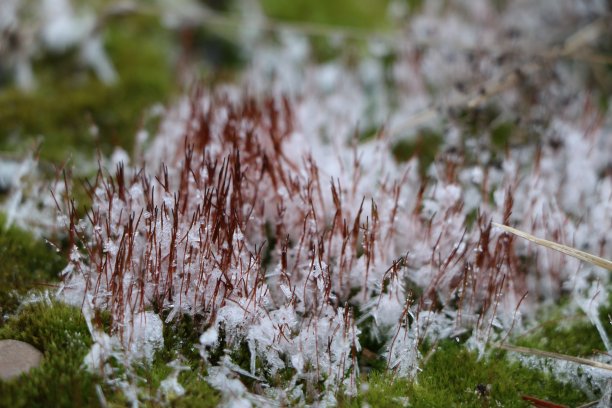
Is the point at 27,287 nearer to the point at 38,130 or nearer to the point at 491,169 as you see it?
the point at 38,130

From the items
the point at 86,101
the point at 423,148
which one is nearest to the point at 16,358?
the point at 86,101

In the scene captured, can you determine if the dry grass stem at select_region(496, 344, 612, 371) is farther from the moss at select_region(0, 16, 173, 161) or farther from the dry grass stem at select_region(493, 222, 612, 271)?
the moss at select_region(0, 16, 173, 161)

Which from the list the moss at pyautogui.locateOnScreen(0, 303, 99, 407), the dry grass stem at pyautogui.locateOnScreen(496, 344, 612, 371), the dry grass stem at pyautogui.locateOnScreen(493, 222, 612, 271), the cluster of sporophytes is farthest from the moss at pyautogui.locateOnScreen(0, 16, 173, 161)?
the dry grass stem at pyautogui.locateOnScreen(496, 344, 612, 371)

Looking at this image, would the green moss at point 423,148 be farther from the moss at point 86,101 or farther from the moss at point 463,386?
the moss at point 86,101

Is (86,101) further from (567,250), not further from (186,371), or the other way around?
(567,250)

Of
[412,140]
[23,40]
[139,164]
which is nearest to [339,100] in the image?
[412,140]
